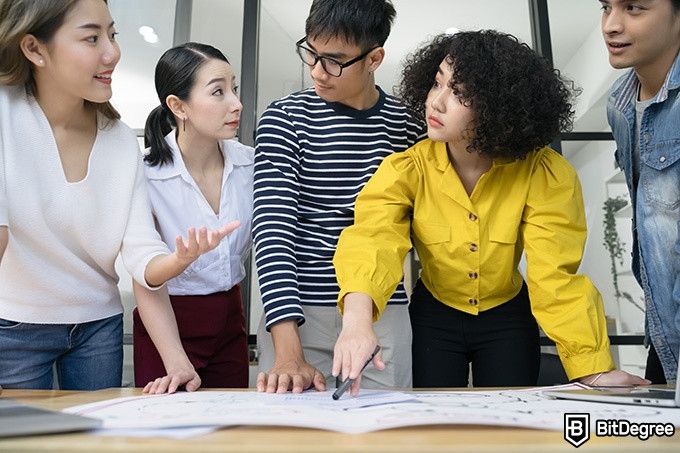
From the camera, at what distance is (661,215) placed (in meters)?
1.27

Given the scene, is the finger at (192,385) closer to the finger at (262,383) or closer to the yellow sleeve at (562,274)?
the finger at (262,383)

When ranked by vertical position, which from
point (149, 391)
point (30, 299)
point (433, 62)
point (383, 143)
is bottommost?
point (149, 391)

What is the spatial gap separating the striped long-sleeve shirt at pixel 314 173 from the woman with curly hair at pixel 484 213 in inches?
5.8

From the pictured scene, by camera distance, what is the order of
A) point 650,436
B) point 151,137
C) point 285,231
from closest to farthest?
point 650,436 < point 285,231 < point 151,137

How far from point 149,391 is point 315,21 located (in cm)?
90

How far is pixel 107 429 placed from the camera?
583mm

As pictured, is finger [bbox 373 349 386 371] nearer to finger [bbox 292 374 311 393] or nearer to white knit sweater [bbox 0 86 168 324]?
finger [bbox 292 374 311 393]

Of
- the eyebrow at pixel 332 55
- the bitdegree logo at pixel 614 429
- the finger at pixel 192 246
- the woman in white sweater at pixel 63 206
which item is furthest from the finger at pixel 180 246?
the bitdegree logo at pixel 614 429

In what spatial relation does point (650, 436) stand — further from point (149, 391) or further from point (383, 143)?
point (383, 143)

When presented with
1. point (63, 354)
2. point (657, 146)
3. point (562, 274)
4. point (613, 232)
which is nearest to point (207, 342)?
point (63, 354)

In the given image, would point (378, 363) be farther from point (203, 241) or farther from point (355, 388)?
point (203, 241)

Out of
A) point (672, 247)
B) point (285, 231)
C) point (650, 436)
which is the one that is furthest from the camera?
point (285, 231)

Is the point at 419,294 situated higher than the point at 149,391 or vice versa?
the point at 419,294

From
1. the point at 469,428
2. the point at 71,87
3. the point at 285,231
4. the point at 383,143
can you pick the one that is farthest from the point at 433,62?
the point at 469,428
